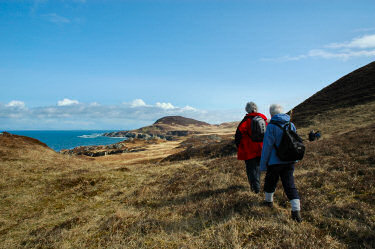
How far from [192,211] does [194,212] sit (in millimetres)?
132

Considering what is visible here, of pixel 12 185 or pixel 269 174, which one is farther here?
pixel 12 185

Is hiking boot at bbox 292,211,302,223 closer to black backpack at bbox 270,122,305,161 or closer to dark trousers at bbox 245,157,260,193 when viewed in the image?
black backpack at bbox 270,122,305,161

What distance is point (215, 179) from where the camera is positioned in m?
9.55

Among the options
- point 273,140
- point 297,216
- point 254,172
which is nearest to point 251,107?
point 273,140

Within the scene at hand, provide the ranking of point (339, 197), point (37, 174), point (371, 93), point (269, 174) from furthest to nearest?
point (371, 93)
point (37, 174)
point (339, 197)
point (269, 174)

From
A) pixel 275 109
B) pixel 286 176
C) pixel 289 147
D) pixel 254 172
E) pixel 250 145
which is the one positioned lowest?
pixel 254 172

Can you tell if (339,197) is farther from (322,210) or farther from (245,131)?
(245,131)

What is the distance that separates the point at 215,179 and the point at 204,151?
54.3 ft

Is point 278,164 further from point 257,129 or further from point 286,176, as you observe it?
point 257,129

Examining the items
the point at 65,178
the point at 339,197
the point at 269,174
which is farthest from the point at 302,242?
the point at 65,178

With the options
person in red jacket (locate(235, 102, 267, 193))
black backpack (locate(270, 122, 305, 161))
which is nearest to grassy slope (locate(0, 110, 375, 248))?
person in red jacket (locate(235, 102, 267, 193))

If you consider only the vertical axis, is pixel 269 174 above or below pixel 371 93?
below

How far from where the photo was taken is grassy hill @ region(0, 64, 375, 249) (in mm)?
4516

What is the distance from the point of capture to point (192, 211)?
6309mm
